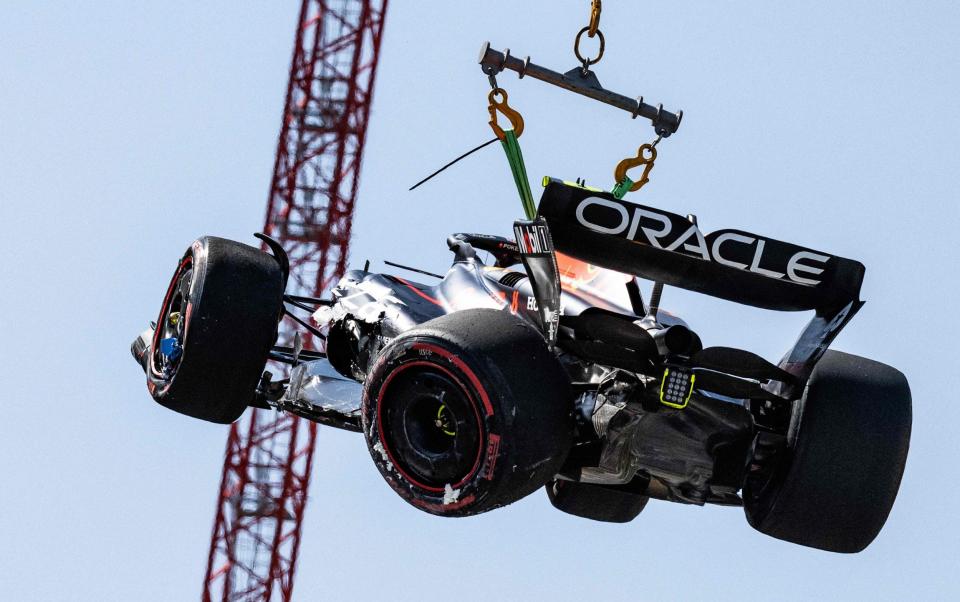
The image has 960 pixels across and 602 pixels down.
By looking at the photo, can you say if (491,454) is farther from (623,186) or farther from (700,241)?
(623,186)

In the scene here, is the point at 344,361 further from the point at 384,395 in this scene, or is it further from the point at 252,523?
the point at 252,523

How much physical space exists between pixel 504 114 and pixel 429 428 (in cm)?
213

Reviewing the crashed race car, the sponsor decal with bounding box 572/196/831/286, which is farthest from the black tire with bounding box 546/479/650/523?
the sponsor decal with bounding box 572/196/831/286

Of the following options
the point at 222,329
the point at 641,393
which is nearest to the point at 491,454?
the point at 641,393

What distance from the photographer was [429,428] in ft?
43.3

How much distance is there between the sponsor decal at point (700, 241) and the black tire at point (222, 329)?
350 cm

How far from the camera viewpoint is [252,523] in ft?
136

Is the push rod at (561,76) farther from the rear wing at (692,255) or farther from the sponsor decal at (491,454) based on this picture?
the sponsor decal at (491,454)

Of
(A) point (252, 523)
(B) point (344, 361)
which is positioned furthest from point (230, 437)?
(B) point (344, 361)

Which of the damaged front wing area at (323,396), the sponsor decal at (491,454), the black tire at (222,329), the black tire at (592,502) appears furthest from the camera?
the black tire at (592,502)

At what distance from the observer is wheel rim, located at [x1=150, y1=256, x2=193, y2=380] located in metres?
15.4

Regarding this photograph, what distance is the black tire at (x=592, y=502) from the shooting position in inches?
651

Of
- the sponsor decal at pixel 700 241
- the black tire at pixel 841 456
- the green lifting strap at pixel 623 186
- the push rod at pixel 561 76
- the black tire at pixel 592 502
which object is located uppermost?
the push rod at pixel 561 76

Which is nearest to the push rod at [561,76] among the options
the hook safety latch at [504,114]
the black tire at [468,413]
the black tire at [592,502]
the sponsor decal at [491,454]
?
the hook safety latch at [504,114]
